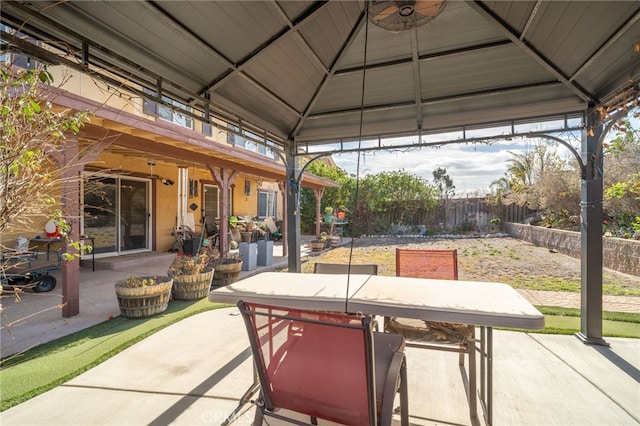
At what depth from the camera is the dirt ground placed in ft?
20.4

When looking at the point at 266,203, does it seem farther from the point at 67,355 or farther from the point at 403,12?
the point at 403,12

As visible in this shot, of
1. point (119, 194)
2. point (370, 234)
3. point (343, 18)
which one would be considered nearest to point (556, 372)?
point (343, 18)

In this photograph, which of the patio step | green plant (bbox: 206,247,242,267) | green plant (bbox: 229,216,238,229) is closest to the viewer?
green plant (bbox: 206,247,242,267)

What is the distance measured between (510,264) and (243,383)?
305 inches

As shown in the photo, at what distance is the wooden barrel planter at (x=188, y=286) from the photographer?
497cm

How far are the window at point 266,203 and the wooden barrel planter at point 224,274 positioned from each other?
8.88 m

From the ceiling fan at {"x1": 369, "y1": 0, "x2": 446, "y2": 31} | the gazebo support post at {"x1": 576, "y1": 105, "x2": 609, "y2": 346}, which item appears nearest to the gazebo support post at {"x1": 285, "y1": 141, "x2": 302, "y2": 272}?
the ceiling fan at {"x1": 369, "y1": 0, "x2": 446, "y2": 31}

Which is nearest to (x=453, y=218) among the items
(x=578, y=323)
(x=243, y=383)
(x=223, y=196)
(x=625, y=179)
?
(x=625, y=179)

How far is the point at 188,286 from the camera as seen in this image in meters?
5.00

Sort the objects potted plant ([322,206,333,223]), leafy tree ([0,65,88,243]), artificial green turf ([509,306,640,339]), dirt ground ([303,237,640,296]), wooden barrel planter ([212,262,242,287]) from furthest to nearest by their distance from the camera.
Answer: potted plant ([322,206,333,223])
dirt ground ([303,237,640,296])
wooden barrel planter ([212,262,242,287])
artificial green turf ([509,306,640,339])
leafy tree ([0,65,88,243])

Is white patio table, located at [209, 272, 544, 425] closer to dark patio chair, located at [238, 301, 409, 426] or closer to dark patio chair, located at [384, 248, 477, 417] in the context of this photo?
dark patio chair, located at [384, 248, 477, 417]

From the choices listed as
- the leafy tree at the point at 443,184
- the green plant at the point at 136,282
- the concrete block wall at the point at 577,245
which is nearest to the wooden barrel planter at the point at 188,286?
the green plant at the point at 136,282

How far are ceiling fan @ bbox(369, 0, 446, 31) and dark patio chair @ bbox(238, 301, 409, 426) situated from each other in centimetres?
212

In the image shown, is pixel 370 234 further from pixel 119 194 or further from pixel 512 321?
pixel 512 321
